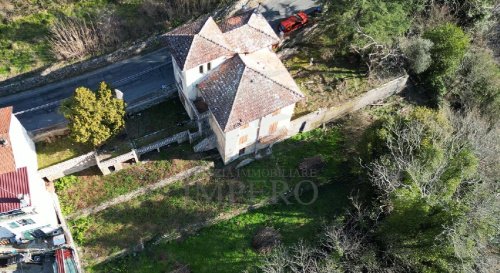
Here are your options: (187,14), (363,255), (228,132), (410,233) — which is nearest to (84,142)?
(228,132)

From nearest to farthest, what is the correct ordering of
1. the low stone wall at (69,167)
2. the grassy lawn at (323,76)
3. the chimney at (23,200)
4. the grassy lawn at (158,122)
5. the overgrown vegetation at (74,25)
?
the chimney at (23,200) → the low stone wall at (69,167) → the grassy lawn at (158,122) → the grassy lawn at (323,76) → the overgrown vegetation at (74,25)

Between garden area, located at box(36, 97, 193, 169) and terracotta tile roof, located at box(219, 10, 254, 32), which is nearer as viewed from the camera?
terracotta tile roof, located at box(219, 10, 254, 32)

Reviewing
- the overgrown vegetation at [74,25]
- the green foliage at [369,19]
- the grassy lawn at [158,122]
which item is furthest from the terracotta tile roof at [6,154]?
the green foliage at [369,19]

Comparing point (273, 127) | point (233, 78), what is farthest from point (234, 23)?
point (273, 127)

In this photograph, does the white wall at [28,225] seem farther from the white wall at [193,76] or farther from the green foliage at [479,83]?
the green foliage at [479,83]

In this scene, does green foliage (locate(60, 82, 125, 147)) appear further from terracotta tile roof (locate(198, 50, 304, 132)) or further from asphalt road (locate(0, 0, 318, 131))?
terracotta tile roof (locate(198, 50, 304, 132))

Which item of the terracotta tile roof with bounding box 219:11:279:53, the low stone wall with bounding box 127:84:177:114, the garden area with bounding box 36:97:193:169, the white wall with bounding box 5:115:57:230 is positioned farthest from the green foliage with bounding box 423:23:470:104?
the white wall with bounding box 5:115:57:230

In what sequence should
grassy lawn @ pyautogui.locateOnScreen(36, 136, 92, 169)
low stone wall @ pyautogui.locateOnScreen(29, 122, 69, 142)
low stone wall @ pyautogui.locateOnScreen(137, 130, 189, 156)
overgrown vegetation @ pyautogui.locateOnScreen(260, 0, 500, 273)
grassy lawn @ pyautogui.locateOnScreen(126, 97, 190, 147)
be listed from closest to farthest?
overgrown vegetation @ pyautogui.locateOnScreen(260, 0, 500, 273)
grassy lawn @ pyautogui.locateOnScreen(36, 136, 92, 169)
low stone wall @ pyautogui.locateOnScreen(29, 122, 69, 142)
low stone wall @ pyautogui.locateOnScreen(137, 130, 189, 156)
grassy lawn @ pyautogui.locateOnScreen(126, 97, 190, 147)
